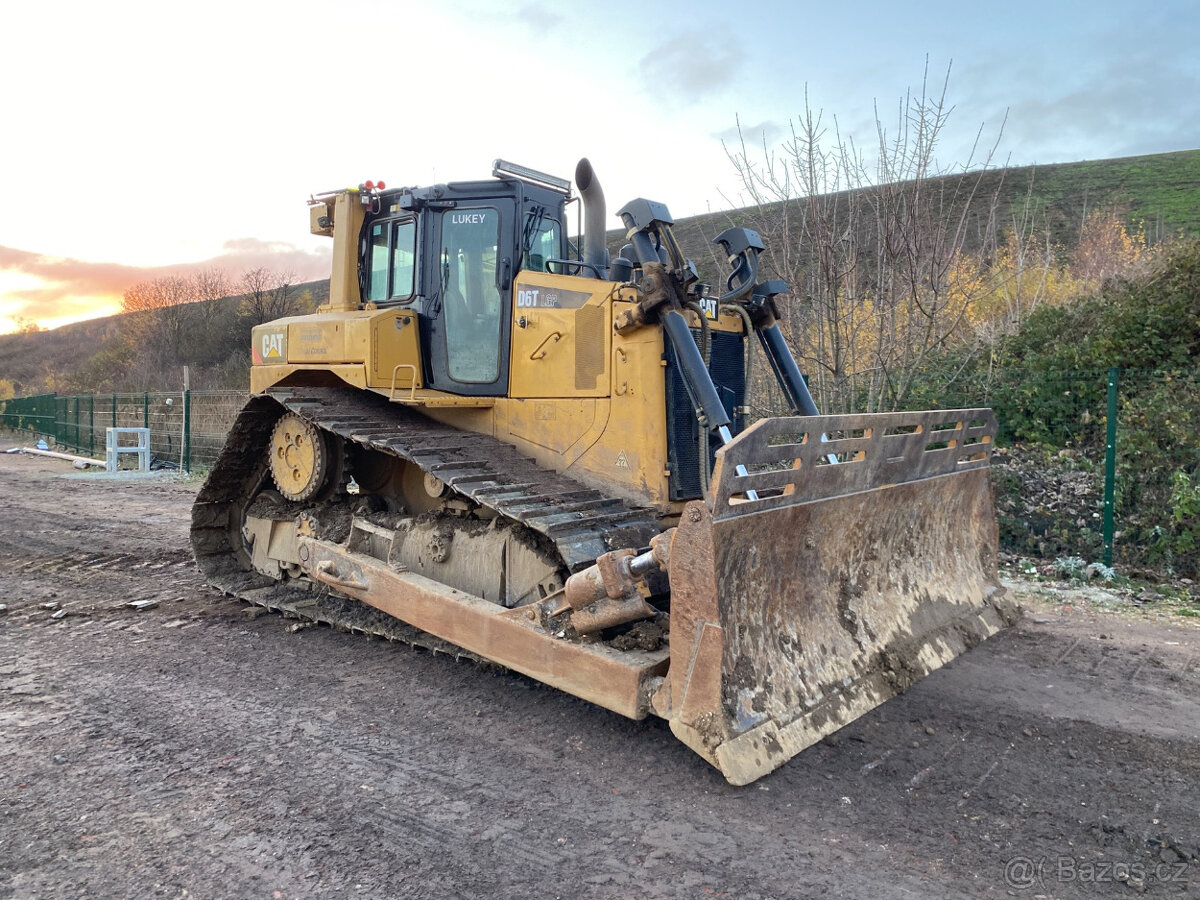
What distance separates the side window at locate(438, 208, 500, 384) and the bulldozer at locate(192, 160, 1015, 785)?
17mm

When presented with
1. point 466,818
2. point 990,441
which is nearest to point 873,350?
point 990,441

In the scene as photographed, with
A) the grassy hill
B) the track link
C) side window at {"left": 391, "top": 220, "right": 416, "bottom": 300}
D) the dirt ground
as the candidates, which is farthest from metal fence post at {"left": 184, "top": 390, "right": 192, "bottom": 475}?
the grassy hill

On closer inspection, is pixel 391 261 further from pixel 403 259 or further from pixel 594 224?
pixel 594 224

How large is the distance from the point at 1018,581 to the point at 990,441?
7.48 feet

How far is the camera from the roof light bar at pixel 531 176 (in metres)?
5.59

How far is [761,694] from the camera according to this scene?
3561mm

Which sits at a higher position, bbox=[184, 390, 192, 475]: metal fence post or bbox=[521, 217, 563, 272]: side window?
bbox=[521, 217, 563, 272]: side window

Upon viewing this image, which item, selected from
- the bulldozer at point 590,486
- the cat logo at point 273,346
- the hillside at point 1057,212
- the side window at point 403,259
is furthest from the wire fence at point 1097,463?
the hillside at point 1057,212

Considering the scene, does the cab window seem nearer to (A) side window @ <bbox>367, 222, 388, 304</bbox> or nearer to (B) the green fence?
(A) side window @ <bbox>367, 222, 388, 304</bbox>

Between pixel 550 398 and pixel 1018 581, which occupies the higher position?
pixel 550 398

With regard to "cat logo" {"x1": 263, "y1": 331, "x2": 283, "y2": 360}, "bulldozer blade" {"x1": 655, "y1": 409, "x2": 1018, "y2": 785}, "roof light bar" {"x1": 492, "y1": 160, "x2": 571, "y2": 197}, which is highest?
"roof light bar" {"x1": 492, "y1": 160, "x2": 571, "y2": 197}

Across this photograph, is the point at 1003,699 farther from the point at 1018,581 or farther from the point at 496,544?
the point at 1018,581

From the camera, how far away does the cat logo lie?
21.4 feet

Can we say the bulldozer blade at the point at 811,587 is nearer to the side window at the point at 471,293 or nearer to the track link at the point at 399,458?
the track link at the point at 399,458
